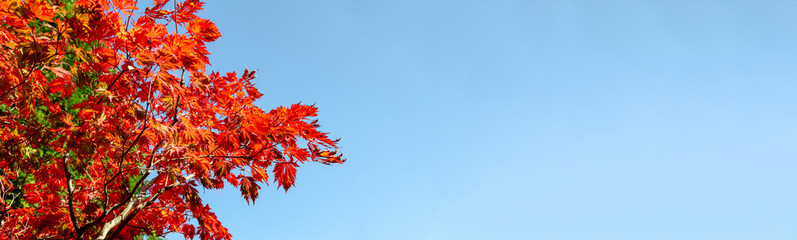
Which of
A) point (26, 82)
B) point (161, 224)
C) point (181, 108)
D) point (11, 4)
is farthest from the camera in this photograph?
point (161, 224)

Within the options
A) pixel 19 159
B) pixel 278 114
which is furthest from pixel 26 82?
pixel 278 114

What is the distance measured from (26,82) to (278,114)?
243 centimetres

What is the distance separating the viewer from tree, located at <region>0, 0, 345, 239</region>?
15.6ft

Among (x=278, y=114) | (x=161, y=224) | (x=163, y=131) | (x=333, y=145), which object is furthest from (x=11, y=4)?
(x=161, y=224)

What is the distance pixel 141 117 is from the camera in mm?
5203

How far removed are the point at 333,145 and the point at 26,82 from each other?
3098mm

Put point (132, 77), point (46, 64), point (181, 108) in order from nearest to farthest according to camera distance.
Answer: point (46, 64) → point (132, 77) → point (181, 108)

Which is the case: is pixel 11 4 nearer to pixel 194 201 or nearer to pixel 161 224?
pixel 194 201

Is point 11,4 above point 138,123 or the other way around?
the other way around

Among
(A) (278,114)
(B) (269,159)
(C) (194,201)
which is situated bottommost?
(C) (194,201)

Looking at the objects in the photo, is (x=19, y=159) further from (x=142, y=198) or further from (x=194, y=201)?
(x=194, y=201)

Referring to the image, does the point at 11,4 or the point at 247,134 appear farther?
the point at 247,134

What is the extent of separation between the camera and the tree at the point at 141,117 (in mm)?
4742

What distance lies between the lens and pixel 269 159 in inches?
238
